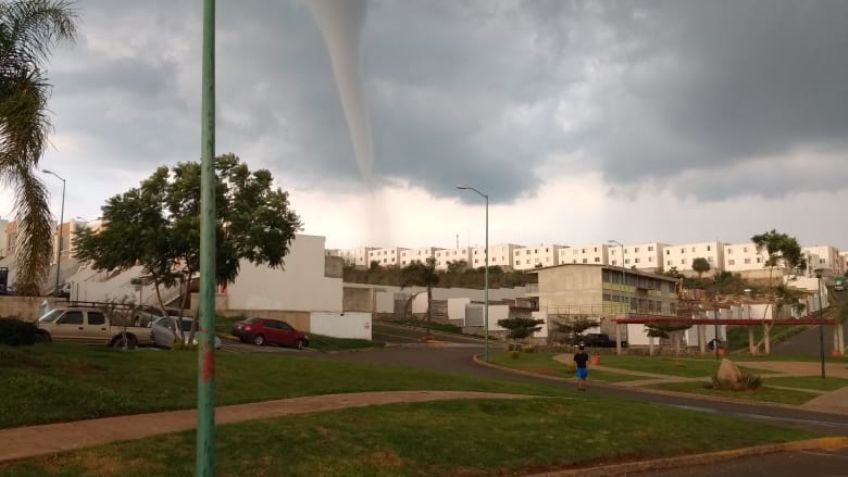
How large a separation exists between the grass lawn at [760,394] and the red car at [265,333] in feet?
67.2

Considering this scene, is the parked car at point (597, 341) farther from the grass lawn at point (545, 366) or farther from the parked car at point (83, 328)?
the parked car at point (83, 328)

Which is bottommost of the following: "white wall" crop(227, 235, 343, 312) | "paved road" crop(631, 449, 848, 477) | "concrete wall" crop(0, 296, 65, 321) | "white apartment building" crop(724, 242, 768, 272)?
"paved road" crop(631, 449, 848, 477)

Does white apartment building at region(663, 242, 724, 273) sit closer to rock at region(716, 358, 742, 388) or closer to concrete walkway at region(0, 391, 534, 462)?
rock at region(716, 358, 742, 388)

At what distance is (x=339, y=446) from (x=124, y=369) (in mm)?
7141

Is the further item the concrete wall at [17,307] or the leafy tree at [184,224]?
the concrete wall at [17,307]

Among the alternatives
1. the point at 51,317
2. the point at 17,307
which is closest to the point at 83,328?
the point at 51,317

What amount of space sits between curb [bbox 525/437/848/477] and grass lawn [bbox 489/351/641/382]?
16352mm

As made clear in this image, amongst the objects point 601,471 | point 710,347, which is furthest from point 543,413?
point 710,347

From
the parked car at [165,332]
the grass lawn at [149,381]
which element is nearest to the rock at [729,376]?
the grass lawn at [149,381]

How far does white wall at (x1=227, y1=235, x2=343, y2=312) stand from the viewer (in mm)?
58969

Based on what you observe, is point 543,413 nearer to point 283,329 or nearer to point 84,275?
point 283,329

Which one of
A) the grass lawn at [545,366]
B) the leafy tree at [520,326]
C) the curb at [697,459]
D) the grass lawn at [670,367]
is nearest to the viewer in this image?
the curb at [697,459]

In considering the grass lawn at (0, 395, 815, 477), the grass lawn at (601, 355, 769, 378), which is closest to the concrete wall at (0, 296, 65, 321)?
the grass lawn at (601, 355, 769, 378)

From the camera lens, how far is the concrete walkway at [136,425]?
909cm
